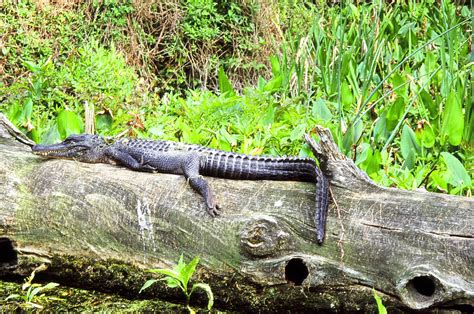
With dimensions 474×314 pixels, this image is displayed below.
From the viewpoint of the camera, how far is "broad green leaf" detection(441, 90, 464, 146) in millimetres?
4754

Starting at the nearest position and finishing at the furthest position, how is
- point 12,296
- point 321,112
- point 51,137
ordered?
1. point 12,296
2. point 51,137
3. point 321,112

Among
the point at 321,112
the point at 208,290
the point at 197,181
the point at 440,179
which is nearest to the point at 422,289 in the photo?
the point at 208,290

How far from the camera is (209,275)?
331cm

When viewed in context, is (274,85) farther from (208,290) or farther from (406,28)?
(208,290)

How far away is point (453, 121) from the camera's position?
15.8ft

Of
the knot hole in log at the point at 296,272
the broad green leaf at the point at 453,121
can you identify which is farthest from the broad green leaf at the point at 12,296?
the broad green leaf at the point at 453,121

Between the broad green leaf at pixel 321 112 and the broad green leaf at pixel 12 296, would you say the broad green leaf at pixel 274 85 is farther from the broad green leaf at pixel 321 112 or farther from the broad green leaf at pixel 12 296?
the broad green leaf at pixel 12 296

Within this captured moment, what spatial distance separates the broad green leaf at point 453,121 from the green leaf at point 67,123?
2.75 meters

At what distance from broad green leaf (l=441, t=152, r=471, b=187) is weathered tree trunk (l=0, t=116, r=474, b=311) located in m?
1.10

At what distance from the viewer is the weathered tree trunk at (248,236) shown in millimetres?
2951

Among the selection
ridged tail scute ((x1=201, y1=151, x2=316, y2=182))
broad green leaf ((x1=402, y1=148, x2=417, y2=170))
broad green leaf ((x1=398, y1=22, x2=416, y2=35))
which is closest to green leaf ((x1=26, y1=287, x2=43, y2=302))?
ridged tail scute ((x1=201, y1=151, x2=316, y2=182))

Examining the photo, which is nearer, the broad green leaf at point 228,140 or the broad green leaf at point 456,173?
the broad green leaf at point 456,173

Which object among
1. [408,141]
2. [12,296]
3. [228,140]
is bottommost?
[12,296]

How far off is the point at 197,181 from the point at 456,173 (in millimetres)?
1675
